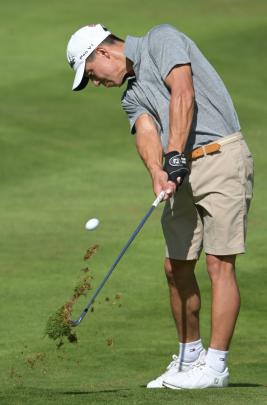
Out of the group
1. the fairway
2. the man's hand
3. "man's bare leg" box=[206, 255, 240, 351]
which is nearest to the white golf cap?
the man's hand

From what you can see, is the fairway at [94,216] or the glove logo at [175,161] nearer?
the glove logo at [175,161]

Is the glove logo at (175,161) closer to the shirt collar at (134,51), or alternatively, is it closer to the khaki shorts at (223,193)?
the khaki shorts at (223,193)

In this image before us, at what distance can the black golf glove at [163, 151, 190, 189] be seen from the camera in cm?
606

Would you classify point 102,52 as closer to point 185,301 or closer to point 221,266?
point 221,266

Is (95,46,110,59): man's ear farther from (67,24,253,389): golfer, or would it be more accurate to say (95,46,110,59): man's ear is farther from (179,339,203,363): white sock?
(179,339,203,363): white sock

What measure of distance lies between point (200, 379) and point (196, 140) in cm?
117

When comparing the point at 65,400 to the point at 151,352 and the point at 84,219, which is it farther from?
the point at 84,219

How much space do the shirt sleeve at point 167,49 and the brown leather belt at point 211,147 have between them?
16.1 inches

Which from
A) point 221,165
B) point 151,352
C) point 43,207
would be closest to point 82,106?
point 43,207

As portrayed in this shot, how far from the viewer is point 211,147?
6.29 meters

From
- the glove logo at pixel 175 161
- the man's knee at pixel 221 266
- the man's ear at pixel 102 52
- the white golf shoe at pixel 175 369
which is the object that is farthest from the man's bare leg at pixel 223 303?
the man's ear at pixel 102 52

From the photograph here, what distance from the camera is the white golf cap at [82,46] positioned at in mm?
6375

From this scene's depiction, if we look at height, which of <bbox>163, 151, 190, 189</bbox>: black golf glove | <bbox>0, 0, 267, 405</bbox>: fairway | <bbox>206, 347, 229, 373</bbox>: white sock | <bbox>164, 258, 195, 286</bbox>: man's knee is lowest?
<bbox>0, 0, 267, 405</bbox>: fairway

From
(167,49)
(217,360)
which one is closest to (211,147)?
(167,49)
